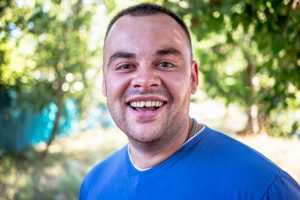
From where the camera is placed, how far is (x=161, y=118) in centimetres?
194

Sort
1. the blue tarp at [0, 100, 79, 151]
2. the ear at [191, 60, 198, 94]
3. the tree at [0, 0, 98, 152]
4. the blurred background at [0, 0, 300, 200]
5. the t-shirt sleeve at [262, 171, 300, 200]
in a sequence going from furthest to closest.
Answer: the blue tarp at [0, 100, 79, 151] → the tree at [0, 0, 98, 152] → the blurred background at [0, 0, 300, 200] → the ear at [191, 60, 198, 94] → the t-shirt sleeve at [262, 171, 300, 200]

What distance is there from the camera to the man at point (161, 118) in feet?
6.00

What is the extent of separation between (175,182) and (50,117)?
360 inches

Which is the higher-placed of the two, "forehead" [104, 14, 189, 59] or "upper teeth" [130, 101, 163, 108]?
"forehead" [104, 14, 189, 59]

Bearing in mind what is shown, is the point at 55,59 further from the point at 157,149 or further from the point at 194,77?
the point at 157,149

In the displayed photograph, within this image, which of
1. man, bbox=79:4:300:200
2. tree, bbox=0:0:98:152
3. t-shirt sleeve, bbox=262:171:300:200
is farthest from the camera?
tree, bbox=0:0:98:152

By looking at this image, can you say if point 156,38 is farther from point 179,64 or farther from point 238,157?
point 238,157

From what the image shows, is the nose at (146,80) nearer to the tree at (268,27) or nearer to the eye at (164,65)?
the eye at (164,65)

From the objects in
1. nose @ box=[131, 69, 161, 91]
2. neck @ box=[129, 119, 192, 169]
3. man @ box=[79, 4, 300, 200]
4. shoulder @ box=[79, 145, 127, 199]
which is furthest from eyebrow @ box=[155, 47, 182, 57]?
shoulder @ box=[79, 145, 127, 199]

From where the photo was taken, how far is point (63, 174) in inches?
344

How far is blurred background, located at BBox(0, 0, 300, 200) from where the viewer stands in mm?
3094

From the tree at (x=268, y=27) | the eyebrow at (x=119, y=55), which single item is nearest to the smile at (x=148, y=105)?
the eyebrow at (x=119, y=55)

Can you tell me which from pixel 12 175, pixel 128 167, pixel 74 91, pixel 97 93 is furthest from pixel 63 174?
pixel 128 167

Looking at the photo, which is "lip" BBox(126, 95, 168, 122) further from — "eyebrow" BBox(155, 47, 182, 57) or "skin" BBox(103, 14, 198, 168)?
"eyebrow" BBox(155, 47, 182, 57)
